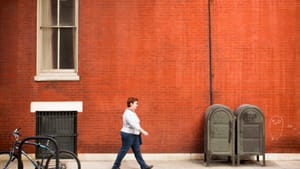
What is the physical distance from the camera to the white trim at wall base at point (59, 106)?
37.6ft

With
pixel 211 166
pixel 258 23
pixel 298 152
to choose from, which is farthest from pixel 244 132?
pixel 258 23

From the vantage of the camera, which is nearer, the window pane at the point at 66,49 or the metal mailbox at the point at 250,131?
the metal mailbox at the point at 250,131

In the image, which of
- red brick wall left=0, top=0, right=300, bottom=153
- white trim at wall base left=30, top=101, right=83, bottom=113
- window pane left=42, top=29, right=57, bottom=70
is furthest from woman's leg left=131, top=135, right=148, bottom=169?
window pane left=42, top=29, right=57, bottom=70

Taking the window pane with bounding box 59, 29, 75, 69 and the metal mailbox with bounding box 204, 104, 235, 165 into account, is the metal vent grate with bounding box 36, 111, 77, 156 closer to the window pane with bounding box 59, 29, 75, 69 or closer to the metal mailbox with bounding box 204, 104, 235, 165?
the window pane with bounding box 59, 29, 75, 69

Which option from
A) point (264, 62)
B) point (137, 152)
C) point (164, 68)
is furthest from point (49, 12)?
point (264, 62)

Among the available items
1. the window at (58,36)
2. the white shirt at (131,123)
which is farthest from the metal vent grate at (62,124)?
the white shirt at (131,123)

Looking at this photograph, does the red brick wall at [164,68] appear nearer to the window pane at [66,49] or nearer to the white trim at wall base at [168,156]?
the white trim at wall base at [168,156]

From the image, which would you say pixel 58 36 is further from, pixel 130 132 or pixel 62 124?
pixel 130 132

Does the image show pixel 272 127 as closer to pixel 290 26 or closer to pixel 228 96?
pixel 228 96

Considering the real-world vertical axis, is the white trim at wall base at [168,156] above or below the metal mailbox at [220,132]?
below

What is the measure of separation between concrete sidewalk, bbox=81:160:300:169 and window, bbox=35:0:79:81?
2575 millimetres

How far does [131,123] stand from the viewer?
9.59 meters

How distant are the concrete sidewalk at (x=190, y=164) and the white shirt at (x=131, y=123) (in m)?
1.33

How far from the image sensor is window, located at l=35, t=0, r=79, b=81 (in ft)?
38.6
